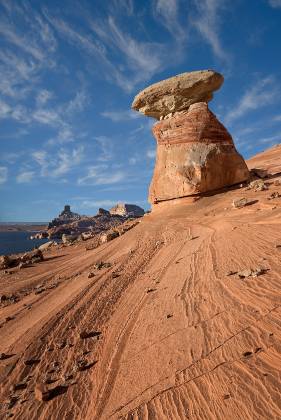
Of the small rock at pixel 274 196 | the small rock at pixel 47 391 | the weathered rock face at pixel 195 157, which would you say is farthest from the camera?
the weathered rock face at pixel 195 157

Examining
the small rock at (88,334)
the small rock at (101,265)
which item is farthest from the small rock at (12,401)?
the small rock at (101,265)

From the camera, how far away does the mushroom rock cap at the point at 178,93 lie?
1792 centimetres

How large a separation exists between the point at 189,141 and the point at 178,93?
3.19 meters

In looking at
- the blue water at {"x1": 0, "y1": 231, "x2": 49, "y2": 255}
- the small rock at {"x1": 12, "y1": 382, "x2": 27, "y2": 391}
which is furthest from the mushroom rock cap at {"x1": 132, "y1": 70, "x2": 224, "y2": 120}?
the blue water at {"x1": 0, "y1": 231, "x2": 49, "y2": 255}

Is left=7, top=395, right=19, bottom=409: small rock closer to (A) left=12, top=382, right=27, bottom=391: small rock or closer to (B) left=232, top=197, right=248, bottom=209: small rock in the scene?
(A) left=12, top=382, right=27, bottom=391: small rock

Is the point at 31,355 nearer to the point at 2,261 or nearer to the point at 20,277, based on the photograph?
the point at 20,277

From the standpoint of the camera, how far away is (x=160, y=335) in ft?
18.4

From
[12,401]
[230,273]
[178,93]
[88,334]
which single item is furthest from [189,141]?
[12,401]

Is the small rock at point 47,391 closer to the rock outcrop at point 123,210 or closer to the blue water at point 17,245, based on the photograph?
the blue water at point 17,245

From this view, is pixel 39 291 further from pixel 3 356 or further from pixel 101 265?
pixel 3 356

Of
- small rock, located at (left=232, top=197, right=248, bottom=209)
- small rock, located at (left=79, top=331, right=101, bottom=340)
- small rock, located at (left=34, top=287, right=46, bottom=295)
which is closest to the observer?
small rock, located at (left=79, top=331, right=101, bottom=340)

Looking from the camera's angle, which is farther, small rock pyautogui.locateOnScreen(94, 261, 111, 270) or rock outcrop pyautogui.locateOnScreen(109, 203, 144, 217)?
rock outcrop pyautogui.locateOnScreen(109, 203, 144, 217)

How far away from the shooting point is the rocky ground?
13.3 feet

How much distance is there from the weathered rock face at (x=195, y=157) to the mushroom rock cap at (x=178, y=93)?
27.8 inches
